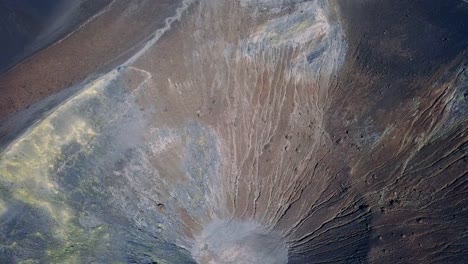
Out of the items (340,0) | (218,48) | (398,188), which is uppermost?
(340,0)

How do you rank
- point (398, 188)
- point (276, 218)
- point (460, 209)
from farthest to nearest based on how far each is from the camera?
point (276, 218) < point (398, 188) < point (460, 209)

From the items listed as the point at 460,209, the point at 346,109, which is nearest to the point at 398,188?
the point at 460,209

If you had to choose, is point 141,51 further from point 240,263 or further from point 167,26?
point 240,263

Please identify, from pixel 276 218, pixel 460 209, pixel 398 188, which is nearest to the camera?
pixel 460 209

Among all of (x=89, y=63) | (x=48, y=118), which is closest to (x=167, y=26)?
(x=89, y=63)

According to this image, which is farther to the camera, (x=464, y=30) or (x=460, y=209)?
(x=464, y=30)

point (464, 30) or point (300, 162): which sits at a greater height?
point (464, 30)

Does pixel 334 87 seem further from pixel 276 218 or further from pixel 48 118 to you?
pixel 48 118
